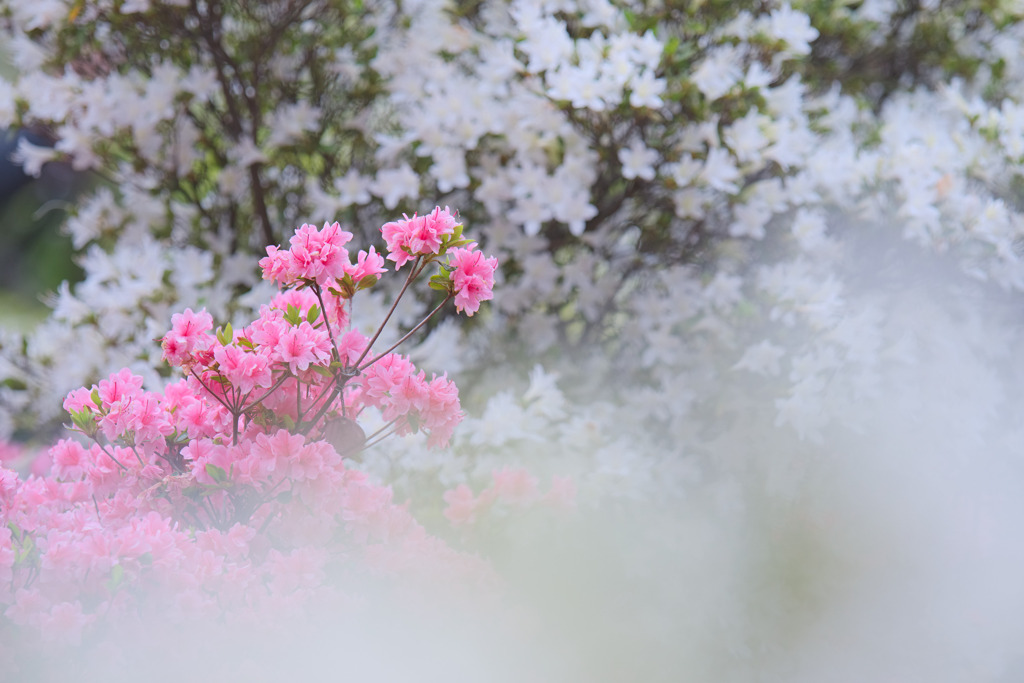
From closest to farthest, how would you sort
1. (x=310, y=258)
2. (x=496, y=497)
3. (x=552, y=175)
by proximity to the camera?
(x=310, y=258) → (x=496, y=497) → (x=552, y=175)

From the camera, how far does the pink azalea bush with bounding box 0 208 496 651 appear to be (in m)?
0.82

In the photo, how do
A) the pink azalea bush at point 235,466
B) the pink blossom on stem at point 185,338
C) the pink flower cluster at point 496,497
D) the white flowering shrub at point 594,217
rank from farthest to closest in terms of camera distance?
the white flowering shrub at point 594,217 → the pink flower cluster at point 496,497 → the pink blossom on stem at point 185,338 → the pink azalea bush at point 235,466

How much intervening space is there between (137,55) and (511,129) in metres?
0.90

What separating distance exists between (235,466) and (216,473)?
23mm

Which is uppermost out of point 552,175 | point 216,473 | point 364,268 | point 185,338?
point 552,175

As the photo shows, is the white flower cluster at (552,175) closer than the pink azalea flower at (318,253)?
No

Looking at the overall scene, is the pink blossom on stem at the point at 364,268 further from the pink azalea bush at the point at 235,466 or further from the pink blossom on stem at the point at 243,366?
the pink blossom on stem at the point at 243,366

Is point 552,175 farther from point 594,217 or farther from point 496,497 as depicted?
point 496,497

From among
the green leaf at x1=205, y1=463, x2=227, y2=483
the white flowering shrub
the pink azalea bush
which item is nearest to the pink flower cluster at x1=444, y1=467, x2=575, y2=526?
the white flowering shrub

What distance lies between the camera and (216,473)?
Result: 910mm

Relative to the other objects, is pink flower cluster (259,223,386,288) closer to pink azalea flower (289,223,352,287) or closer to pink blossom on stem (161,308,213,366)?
pink azalea flower (289,223,352,287)

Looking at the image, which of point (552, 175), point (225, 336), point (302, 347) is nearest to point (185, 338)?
point (225, 336)

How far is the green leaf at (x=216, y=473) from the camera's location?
91 centimetres

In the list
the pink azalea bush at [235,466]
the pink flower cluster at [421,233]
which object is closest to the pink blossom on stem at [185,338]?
the pink azalea bush at [235,466]
